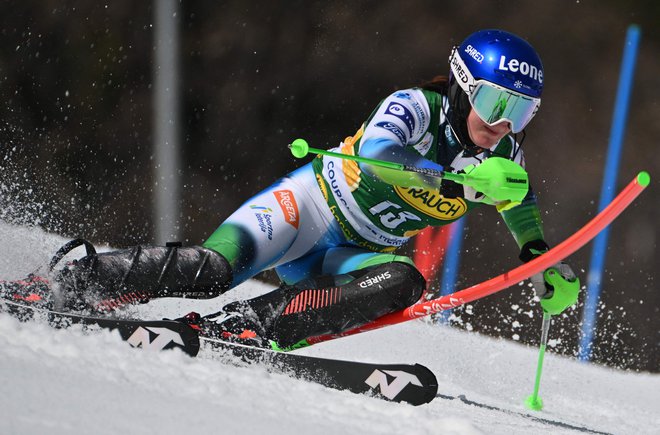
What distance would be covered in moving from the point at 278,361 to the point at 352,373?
26cm

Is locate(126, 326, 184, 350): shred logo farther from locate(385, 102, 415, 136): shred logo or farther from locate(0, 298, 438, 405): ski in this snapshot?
locate(385, 102, 415, 136): shred logo

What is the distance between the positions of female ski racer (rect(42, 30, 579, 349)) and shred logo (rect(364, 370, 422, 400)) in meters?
0.21

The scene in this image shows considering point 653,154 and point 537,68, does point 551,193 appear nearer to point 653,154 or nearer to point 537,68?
point 653,154

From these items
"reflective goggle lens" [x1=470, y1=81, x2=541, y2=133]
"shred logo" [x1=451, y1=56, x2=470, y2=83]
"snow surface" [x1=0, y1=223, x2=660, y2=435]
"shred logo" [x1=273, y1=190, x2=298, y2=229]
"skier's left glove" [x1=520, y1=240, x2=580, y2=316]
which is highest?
"shred logo" [x1=451, y1=56, x2=470, y2=83]

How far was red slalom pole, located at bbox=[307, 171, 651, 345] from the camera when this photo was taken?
8.56 feet

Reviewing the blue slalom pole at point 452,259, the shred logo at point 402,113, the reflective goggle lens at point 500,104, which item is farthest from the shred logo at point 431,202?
the blue slalom pole at point 452,259

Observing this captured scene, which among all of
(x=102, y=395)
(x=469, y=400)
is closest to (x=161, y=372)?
(x=102, y=395)

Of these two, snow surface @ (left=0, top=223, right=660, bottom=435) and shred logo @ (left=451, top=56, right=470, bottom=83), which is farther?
shred logo @ (left=451, top=56, right=470, bottom=83)

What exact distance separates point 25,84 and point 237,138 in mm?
1728

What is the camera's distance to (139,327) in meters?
3.01

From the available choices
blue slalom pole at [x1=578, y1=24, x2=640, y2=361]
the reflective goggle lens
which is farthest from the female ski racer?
blue slalom pole at [x1=578, y1=24, x2=640, y2=361]

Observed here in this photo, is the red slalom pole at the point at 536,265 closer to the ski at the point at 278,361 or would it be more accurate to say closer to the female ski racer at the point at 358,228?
the female ski racer at the point at 358,228

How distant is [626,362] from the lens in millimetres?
4855

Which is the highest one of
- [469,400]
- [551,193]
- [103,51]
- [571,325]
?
[103,51]
